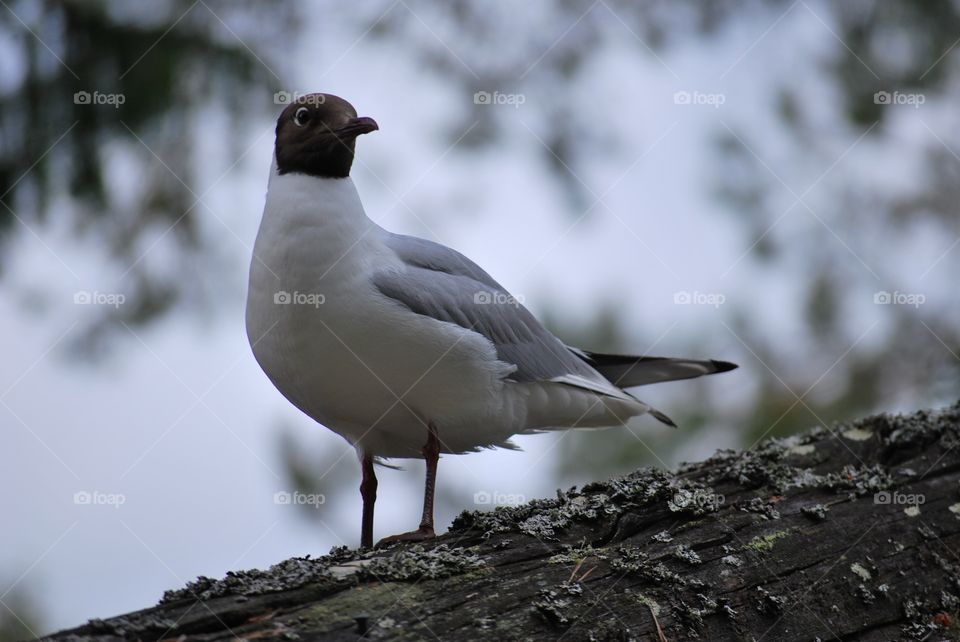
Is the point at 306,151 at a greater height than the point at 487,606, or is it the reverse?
the point at 306,151

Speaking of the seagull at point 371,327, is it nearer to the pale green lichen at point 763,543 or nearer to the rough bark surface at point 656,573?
the rough bark surface at point 656,573

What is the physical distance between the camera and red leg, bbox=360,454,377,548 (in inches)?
131

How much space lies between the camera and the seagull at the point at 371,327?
2.95m

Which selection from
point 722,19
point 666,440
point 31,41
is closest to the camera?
point 31,41

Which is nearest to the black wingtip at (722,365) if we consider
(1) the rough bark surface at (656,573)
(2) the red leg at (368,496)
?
(1) the rough bark surface at (656,573)

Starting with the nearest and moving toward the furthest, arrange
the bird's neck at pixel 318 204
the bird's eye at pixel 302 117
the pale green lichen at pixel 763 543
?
1. the pale green lichen at pixel 763 543
2. the bird's neck at pixel 318 204
3. the bird's eye at pixel 302 117

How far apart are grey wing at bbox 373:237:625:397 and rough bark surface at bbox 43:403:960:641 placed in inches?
25.1

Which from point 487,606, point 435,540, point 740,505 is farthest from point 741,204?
point 487,606

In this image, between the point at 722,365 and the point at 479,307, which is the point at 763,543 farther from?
the point at 722,365

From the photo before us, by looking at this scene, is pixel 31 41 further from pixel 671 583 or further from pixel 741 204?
pixel 741 204

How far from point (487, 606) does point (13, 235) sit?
3080mm

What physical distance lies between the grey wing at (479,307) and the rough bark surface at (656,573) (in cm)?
64

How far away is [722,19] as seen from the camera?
573 cm

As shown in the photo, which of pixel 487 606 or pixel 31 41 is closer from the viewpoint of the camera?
pixel 487 606
